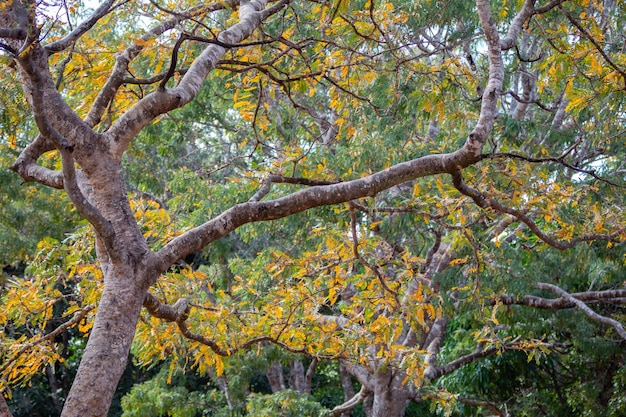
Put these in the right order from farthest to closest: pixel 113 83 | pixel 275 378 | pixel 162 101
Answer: pixel 275 378
pixel 113 83
pixel 162 101

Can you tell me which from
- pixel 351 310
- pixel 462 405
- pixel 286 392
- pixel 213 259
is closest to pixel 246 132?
pixel 213 259

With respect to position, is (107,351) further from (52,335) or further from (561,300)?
(561,300)

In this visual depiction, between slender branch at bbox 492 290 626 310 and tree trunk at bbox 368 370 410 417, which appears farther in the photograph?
tree trunk at bbox 368 370 410 417

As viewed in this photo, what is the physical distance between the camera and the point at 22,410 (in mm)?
10695

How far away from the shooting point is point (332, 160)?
6.64 m

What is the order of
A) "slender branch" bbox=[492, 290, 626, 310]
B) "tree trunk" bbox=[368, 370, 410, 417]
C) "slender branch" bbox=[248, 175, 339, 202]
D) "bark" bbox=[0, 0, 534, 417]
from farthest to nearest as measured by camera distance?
"tree trunk" bbox=[368, 370, 410, 417] < "slender branch" bbox=[492, 290, 626, 310] < "slender branch" bbox=[248, 175, 339, 202] < "bark" bbox=[0, 0, 534, 417]

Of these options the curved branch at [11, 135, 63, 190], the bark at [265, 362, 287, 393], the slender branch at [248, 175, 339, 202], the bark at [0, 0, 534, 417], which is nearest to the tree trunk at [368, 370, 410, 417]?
the bark at [265, 362, 287, 393]

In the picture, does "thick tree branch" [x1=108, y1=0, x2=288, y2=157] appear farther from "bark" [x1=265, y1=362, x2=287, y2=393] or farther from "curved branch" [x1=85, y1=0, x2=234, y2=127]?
"bark" [x1=265, y1=362, x2=287, y2=393]

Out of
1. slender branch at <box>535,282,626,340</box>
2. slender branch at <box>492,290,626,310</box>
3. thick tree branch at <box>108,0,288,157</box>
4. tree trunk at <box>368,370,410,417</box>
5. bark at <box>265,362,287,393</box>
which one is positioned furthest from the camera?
bark at <box>265,362,287,393</box>

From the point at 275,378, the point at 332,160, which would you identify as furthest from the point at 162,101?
the point at 275,378

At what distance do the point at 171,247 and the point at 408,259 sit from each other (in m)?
1.66

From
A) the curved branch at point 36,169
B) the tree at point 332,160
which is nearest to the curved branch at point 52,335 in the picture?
the tree at point 332,160

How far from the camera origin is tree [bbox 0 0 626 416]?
2.52 metres

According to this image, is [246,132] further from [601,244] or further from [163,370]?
[601,244]
